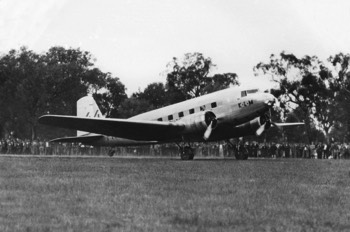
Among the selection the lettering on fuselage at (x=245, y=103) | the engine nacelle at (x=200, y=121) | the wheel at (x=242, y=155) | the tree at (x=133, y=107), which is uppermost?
the tree at (x=133, y=107)

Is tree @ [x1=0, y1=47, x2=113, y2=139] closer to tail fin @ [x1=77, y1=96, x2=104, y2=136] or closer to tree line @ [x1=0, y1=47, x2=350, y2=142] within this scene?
tree line @ [x1=0, y1=47, x2=350, y2=142]

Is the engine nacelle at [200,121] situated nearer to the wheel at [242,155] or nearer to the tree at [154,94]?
the wheel at [242,155]

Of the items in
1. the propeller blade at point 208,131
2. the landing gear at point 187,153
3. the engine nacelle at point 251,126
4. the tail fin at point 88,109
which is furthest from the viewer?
the tail fin at point 88,109

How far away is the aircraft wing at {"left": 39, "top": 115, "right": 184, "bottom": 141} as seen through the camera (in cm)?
2941

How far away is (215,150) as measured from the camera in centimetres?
4819

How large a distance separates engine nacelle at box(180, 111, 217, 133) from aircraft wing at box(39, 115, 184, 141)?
0.66 metres

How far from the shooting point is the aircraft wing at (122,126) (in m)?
29.4

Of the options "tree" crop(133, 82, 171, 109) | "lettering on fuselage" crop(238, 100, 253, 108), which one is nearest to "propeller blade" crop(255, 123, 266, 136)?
Result: "lettering on fuselage" crop(238, 100, 253, 108)

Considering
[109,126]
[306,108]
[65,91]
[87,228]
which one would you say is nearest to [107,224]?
[87,228]

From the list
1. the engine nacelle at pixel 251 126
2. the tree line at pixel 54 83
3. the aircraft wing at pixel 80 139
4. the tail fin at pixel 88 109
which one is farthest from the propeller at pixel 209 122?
the tree line at pixel 54 83

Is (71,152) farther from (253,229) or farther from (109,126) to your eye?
(253,229)

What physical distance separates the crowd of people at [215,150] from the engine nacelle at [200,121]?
1083 cm

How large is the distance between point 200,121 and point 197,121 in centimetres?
23

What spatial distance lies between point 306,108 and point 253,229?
5955 cm
